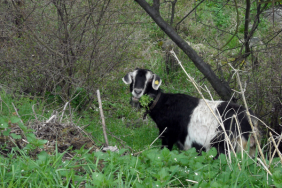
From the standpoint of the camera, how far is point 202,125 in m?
4.89

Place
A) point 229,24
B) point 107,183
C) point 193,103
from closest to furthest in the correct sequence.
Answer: point 107,183, point 193,103, point 229,24

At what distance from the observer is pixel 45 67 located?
6.22 m

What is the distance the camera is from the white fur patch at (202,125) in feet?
15.7

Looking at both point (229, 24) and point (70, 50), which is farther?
point (229, 24)

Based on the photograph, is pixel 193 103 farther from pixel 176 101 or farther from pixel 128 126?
pixel 128 126

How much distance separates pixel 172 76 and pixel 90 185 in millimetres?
5629

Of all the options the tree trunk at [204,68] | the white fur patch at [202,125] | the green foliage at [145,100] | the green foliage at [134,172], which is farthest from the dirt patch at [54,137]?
the tree trunk at [204,68]

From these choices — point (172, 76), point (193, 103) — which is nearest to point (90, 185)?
point (193, 103)

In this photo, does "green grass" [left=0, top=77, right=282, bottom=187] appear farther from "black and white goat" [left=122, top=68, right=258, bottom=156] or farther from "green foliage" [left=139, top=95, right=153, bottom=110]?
"green foliage" [left=139, top=95, right=153, bottom=110]

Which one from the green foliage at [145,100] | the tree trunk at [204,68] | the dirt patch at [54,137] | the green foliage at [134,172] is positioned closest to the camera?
the green foliage at [134,172]

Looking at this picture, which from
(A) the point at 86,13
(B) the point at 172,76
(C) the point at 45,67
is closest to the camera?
(A) the point at 86,13

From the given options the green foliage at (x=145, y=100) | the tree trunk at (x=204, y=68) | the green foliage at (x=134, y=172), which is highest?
the tree trunk at (x=204, y=68)

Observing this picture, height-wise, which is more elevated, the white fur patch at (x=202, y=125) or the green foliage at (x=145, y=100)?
the green foliage at (x=145, y=100)

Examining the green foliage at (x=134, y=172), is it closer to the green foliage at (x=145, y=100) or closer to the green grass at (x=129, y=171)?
the green grass at (x=129, y=171)
